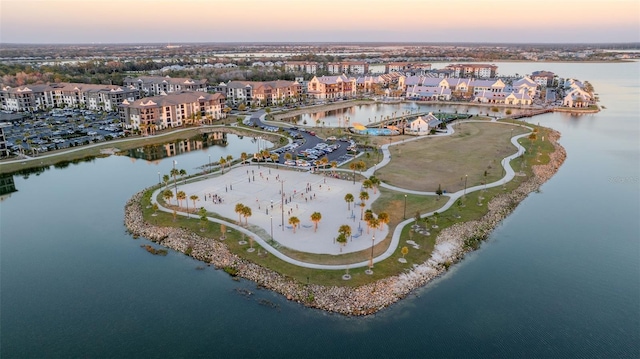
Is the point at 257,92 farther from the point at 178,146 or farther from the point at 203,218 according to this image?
the point at 203,218

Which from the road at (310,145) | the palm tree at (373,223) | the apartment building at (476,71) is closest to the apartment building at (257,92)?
the road at (310,145)

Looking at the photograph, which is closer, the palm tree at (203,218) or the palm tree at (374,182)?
the palm tree at (203,218)

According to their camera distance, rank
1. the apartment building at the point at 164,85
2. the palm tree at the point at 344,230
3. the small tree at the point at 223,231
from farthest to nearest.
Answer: the apartment building at the point at 164,85 < the small tree at the point at 223,231 < the palm tree at the point at 344,230

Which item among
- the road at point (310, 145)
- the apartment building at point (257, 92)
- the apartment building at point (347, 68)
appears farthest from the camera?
the apartment building at point (347, 68)

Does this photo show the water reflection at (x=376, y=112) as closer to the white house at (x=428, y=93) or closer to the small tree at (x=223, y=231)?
the white house at (x=428, y=93)

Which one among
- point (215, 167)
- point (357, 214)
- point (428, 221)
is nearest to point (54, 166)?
point (215, 167)

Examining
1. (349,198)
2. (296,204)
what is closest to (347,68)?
(296,204)

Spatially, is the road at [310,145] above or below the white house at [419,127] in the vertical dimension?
below
